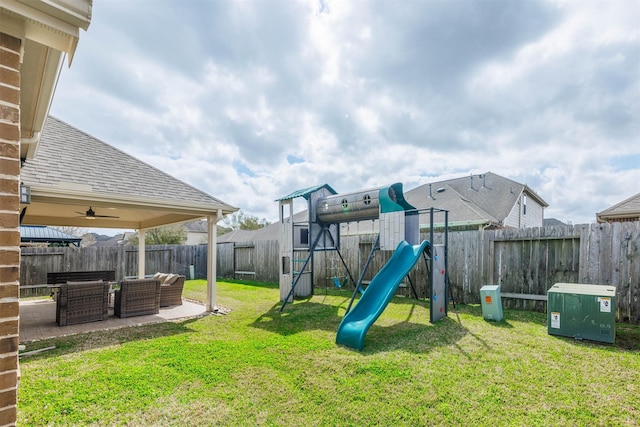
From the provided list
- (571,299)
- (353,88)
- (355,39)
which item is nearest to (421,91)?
(353,88)

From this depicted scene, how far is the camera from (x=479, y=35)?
6258mm

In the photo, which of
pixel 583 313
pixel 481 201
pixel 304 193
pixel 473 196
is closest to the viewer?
pixel 583 313

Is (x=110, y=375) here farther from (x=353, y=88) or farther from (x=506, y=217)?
(x=506, y=217)

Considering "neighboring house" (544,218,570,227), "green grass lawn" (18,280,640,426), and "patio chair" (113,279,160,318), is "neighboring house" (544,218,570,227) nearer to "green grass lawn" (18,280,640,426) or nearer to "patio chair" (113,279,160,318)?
"green grass lawn" (18,280,640,426)

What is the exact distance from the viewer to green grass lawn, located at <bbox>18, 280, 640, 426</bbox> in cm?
271

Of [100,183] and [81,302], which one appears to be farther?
[81,302]

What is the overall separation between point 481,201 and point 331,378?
13.9 meters

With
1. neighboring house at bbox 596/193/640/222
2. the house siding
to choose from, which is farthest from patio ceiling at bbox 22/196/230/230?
the house siding

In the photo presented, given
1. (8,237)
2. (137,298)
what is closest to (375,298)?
(8,237)

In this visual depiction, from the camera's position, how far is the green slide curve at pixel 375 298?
15.0ft

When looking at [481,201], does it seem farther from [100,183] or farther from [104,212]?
[104,212]

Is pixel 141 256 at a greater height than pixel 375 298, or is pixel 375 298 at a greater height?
pixel 141 256

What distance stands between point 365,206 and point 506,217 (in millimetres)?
9759

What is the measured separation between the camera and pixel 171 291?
25.6 ft
